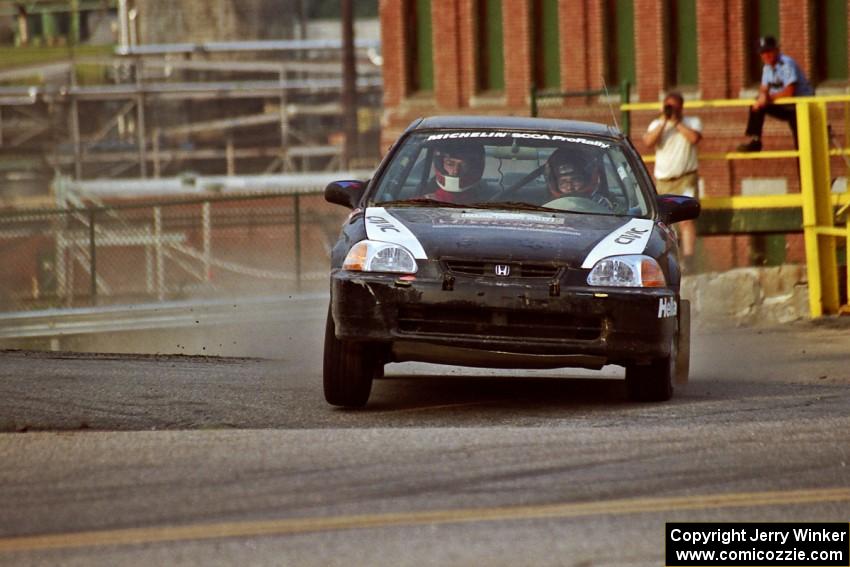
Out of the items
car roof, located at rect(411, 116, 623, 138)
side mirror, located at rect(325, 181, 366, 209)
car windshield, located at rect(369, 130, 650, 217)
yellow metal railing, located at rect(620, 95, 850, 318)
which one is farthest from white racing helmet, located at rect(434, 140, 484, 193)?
yellow metal railing, located at rect(620, 95, 850, 318)

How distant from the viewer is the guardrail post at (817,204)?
716 inches

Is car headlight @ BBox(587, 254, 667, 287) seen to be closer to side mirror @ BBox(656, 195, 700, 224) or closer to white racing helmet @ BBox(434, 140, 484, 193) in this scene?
side mirror @ BBox(656, 195, 700, 224)

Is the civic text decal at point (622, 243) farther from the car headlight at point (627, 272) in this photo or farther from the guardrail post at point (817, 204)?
the guardrail post at point (817, 204)

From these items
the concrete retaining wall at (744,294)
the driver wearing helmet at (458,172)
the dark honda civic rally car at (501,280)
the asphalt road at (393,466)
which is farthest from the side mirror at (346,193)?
the concrete retaining wall at (744,294)

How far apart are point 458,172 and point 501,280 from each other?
1334mm

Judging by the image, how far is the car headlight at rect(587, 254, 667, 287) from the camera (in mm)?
9617

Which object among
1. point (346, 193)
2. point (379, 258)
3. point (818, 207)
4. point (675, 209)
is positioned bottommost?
point (818, 207)

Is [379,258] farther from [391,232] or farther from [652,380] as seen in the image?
[652,380]

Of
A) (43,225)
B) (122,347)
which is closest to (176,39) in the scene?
(43,225)

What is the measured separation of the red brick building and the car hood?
63.4 ft

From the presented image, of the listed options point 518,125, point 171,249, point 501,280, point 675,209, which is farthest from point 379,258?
point 171,249

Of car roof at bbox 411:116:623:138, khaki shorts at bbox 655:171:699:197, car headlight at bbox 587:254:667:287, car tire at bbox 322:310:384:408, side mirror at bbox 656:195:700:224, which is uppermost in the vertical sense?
car roof at bbox 411:116:623:138

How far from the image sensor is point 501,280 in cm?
954

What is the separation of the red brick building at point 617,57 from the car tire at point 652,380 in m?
18.8
